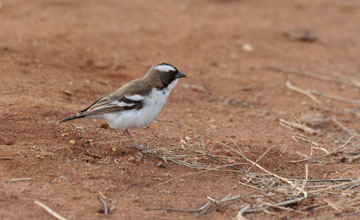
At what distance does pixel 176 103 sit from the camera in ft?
27.8

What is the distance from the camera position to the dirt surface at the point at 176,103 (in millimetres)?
5121

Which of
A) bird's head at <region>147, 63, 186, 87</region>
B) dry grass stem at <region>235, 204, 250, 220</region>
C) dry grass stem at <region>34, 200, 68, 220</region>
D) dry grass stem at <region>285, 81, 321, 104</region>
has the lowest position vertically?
dry grass stem at <region>285, 81, 321, 104</region>

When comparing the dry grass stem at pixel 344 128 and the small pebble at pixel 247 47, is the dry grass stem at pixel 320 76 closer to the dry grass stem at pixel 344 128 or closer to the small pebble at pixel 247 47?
the small pebble at pixel 247 47

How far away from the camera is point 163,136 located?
6816 mm

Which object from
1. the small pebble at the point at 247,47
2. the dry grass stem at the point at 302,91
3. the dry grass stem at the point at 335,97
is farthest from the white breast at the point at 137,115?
the small pebble at the point at 247,47

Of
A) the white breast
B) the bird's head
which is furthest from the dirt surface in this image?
the bird's head

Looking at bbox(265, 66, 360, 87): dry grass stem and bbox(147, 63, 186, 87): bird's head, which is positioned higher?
bbox(147, 63, 186, 87): bird's head

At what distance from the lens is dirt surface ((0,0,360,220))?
16.8 ft

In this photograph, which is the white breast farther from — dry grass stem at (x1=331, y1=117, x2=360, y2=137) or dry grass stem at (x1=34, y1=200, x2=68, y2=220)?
dry grass stem at (x1=331, y1=117, x2=360, y2=137)

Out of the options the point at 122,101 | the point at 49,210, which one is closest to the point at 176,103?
the point at 122,101

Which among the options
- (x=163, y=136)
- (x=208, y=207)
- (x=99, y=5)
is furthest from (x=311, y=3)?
(x=208, y=207)

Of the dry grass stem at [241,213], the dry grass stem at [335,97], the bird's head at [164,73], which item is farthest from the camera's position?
the dry grass stem at [335,97]

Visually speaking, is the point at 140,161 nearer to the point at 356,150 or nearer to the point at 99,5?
the point at 356,150

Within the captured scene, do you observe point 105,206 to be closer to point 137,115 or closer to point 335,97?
point 137,115
